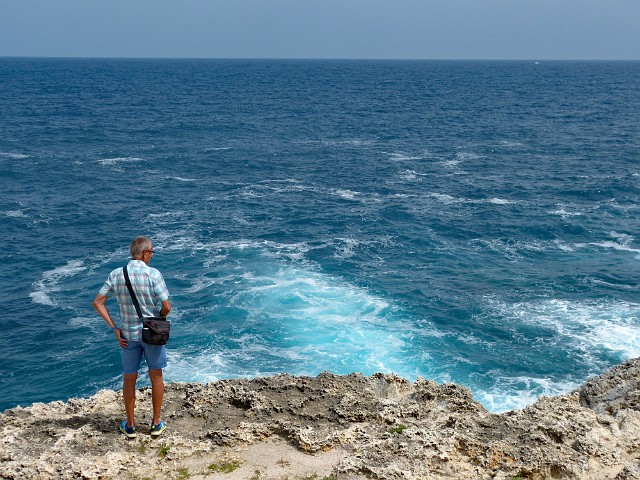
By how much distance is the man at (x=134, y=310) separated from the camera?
1140 centimetres

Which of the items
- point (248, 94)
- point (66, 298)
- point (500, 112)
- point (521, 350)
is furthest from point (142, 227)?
point (248, 94)

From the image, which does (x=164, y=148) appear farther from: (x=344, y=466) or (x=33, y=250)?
(x=344, y=466)

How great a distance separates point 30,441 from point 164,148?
73266 millimetres

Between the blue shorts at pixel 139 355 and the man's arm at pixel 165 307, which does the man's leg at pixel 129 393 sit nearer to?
the blue shorts at pixel 139 355

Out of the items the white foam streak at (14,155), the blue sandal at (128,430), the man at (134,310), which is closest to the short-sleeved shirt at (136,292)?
the man at (134,310)

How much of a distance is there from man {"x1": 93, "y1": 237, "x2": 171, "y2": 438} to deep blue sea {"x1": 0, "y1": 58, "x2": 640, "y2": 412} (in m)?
16.7

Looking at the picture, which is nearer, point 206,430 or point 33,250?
point 206,430

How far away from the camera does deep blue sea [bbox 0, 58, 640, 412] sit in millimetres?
30672

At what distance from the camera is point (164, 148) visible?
270 feet

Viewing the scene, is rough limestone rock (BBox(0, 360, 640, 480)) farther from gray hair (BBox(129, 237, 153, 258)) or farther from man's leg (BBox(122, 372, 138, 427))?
gray hair (BBox(129, 237, 153, 258))

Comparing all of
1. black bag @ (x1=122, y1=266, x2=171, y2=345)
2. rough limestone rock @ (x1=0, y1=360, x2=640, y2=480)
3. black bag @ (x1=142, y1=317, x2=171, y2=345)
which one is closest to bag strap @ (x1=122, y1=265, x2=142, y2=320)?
black bag @ (x1=122, y1=266, x2=171, y2=345)

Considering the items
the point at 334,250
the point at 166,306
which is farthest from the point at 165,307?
the point at 334,250

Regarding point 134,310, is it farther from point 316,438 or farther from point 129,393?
point 316,438

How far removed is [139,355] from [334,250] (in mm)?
33064
